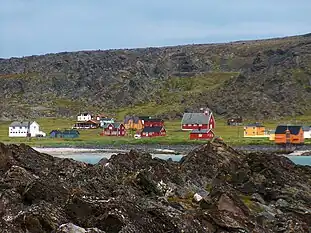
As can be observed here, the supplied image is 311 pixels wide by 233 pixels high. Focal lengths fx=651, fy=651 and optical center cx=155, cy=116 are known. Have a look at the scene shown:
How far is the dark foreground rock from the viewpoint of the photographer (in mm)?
20969

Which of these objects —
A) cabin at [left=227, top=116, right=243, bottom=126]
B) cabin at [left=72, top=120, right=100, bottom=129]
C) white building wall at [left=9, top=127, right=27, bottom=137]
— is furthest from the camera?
cabin at [left=227, top=116, right=243, bottom=126]

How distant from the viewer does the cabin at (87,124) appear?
519 feet

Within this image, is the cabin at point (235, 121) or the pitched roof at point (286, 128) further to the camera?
the cabin at point (235, 121)

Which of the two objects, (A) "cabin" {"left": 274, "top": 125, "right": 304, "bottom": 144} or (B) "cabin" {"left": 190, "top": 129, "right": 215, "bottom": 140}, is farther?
(B) "cabin" {"left": 190, "top": 129, "right": 215, "bottom": 140}

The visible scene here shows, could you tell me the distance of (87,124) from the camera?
6393 inches

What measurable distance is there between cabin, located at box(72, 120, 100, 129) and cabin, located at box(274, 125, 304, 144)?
187 ft

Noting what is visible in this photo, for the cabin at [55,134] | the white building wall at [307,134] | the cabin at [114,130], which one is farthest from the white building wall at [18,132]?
the white building wall at [307,134]

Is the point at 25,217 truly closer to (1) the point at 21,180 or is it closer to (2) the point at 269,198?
(1) the point at 21,180

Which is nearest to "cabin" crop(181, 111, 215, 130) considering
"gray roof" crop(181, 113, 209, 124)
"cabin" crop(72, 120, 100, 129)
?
"gray roof" crop(181, 113, 209, 124)

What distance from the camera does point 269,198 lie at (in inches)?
1394

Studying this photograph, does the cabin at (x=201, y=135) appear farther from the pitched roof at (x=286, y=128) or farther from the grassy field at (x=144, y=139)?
the pitched roof at (x=286, y=128)

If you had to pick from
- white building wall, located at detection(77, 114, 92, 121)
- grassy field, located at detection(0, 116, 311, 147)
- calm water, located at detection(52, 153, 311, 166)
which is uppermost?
white building wall, located at detection(77, 114, 92, 121)

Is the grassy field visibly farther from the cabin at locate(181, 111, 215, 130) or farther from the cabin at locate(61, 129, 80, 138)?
the cabin at locate(181, 111, 215, 130)

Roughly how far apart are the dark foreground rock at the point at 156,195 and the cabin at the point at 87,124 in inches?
4355
